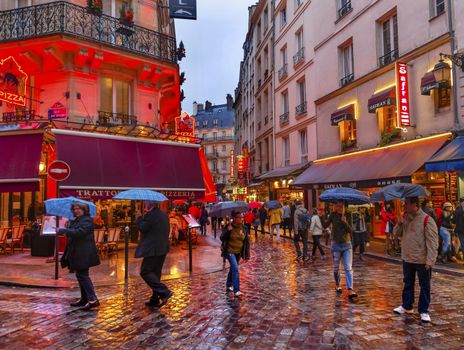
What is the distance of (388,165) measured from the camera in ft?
45.1

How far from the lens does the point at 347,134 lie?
18.2m

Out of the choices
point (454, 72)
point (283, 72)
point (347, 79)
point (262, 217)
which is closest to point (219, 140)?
point (283, 72)

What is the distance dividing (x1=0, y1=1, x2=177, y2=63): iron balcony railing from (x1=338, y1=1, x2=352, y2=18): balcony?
32.3ft

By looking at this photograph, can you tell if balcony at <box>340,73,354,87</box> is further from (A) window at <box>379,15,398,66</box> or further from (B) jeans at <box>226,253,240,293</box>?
(B) jeans at <box>226,253,240,293</box>

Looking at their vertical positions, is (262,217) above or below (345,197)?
below

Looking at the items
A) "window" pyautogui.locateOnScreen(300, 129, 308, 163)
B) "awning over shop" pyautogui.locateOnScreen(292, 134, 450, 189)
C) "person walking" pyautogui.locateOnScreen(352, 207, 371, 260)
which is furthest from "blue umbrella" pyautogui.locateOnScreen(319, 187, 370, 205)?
"window" pyautogui.locateOnScreen(300, 129, 308, 163)

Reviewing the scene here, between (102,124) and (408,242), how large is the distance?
35.3 feet

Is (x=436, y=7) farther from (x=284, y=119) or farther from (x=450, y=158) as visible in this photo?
(x=284, y=119)

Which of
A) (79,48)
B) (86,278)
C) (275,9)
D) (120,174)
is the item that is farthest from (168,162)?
(275,9)

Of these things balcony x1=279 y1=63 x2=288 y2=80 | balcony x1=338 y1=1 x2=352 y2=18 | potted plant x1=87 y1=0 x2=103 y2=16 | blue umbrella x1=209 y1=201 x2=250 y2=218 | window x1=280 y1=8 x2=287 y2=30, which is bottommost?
blue umbrella x1=209 y1=201 x2=250 y2=218

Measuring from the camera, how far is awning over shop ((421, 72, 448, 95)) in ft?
40.2

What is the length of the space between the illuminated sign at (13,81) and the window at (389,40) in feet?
41.8

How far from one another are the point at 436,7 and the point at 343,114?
543cm

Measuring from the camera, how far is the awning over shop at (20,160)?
1231 centimetres
